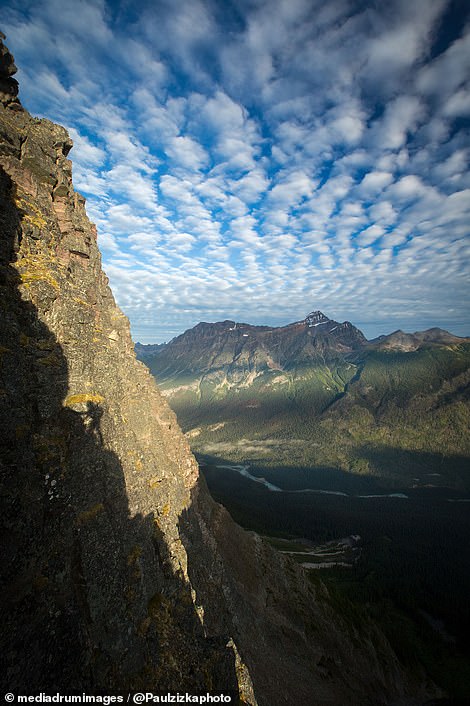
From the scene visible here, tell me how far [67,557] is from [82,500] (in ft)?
10.7

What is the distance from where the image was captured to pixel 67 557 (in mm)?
16875

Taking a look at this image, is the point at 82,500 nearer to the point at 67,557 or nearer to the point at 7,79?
the point at 67,557

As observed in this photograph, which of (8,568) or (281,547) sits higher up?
(8,568)

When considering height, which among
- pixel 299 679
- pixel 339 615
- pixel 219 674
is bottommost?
pixel 339 615

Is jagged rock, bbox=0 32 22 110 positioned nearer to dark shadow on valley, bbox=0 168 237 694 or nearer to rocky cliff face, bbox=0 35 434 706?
rocky cliff face, bbox=0 35 434 706

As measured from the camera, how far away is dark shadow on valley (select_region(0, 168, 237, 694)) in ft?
46.5

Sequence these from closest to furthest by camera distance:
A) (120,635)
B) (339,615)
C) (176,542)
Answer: (120,635) → (176,542) → (339,615)

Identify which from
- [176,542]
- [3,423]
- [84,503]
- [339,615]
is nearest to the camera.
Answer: [3,423]

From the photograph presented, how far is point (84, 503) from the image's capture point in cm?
1939

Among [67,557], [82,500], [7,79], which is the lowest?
[67,557]

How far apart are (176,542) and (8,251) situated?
1179 inches

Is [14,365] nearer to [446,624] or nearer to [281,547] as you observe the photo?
[281,547]

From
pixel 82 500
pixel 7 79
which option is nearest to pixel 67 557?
pixel 82 500

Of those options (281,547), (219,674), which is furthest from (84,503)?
(281,547)
